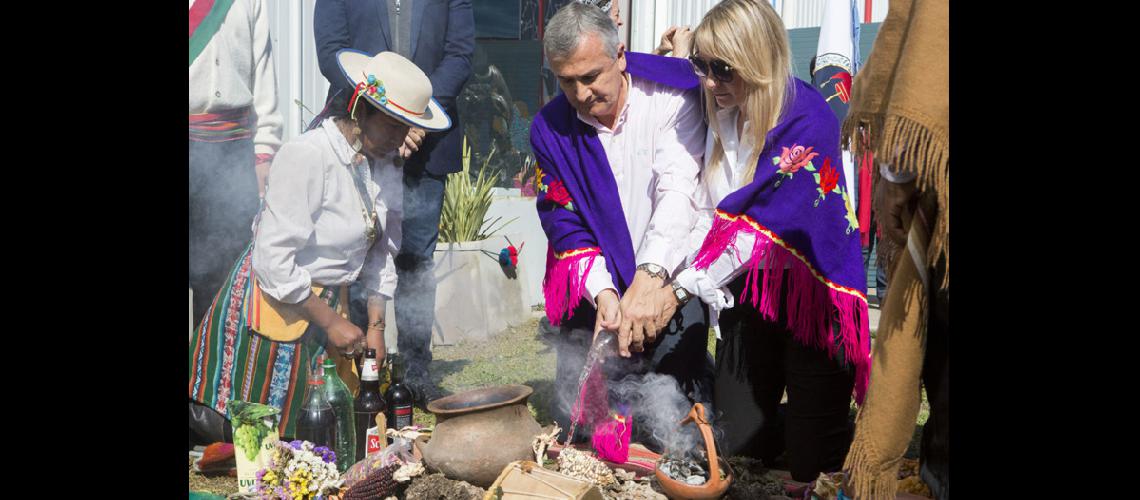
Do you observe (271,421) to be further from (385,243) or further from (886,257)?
(886,257)

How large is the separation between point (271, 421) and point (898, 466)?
201cm

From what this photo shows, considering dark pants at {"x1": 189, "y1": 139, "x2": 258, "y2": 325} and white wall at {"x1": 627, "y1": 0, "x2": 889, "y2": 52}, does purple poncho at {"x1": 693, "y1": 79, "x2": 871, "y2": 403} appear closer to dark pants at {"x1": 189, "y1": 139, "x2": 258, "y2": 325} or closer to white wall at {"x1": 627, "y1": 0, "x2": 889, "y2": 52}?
white wall at {"x1": 627, "y1": 0, "x2": 889, "y2": 52}

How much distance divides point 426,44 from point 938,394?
2179 mm

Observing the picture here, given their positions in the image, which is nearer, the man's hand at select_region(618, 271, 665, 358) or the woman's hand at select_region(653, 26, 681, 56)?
the man's hand at select_region(618, 271, 665, 358)

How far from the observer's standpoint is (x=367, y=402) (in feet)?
11.2

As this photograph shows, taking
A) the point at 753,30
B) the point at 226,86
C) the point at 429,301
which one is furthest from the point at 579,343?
the point at 226,86

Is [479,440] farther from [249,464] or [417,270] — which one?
[417,270]

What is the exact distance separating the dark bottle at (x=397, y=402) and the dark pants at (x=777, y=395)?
1147 millimetres

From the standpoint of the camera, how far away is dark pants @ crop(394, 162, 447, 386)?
148 inches

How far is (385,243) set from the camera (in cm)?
368

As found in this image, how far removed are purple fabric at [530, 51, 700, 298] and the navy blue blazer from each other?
0.44m

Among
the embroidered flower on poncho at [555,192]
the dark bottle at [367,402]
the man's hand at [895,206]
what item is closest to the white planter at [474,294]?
the dark bottle at [367,402]

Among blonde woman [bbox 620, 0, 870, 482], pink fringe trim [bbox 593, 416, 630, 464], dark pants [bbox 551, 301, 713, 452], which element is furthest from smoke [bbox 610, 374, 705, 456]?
blonde woman [bbox 620, 0, 870, 482]

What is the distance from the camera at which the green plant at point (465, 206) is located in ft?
13.4
